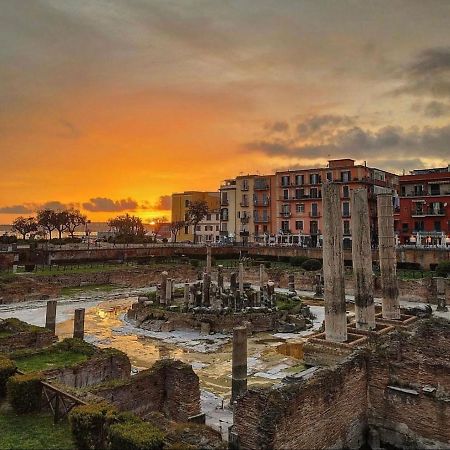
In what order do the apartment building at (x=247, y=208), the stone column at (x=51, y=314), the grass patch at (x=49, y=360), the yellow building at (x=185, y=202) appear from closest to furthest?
1. the grass patch at (x=49, y=360)
2. the stone column at (x=51, y=314)
3. the apartment building at (x=247, y=208)
4. the yellow building at (x=185, y=202)

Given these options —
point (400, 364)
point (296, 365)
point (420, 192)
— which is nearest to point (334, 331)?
point (296, 365)

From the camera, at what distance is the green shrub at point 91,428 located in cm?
859

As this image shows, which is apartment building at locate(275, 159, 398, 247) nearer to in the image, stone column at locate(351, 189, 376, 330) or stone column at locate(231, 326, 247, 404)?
stone column at locate(351, 189, 376, 330)

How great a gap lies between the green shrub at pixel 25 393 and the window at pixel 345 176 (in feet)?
177

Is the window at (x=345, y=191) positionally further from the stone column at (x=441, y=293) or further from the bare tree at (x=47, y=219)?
the bare tree at (x=47, y=219)

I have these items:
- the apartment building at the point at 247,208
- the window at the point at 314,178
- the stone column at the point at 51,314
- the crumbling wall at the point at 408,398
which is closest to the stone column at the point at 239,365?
the crumbling wall at the point at 408,398

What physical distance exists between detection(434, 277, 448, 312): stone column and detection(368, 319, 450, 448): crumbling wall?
770 inches

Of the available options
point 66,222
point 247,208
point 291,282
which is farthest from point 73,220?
point 291,282

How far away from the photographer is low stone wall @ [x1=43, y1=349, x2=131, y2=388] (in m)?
13.4

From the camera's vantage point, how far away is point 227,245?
66.5 meters

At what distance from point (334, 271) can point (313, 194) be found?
46.5 m

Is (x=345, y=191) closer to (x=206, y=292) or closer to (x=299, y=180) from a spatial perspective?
(x=299, y=180)

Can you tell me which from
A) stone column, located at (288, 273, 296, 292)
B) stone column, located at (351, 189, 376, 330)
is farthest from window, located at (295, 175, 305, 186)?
stone column, located at (351, 189, 376, 330)

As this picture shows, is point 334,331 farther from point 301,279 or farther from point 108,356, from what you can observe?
point 301,279
